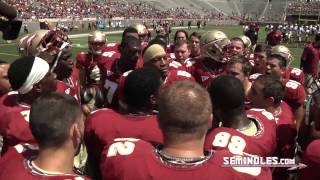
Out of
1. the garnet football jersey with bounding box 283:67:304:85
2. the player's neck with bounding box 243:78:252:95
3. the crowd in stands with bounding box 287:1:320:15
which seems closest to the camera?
the player's neck with bounding box 243:78:252:95

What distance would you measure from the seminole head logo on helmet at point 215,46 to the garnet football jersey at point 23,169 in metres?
3.66

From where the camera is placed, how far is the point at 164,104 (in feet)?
8.34

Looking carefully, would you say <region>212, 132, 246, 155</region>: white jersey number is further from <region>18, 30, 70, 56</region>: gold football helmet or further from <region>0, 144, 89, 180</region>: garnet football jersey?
<region>18, 30, 70, 56</region>: gold football helmet

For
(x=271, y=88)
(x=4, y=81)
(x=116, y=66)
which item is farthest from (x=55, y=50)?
(x=271, y=88)

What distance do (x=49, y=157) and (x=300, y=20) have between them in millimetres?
56912

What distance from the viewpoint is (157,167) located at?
2473 millimetres

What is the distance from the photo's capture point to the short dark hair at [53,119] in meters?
2.56

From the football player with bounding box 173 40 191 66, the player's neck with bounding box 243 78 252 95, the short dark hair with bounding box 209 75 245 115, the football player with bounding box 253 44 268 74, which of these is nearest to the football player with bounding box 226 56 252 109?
the player's neck with bounding box 243 78 252 95

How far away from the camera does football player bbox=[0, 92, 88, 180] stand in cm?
249

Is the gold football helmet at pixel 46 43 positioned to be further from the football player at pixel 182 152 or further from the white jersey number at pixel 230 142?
the football player at pixel 182 152

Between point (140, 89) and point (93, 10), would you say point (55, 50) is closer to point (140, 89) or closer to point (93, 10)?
point (140, 89)

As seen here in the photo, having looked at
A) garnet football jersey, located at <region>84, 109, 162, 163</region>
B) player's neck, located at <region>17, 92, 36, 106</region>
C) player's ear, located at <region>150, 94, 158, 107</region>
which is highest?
player's ear, located at <region>150, 94, 158, 107</region>

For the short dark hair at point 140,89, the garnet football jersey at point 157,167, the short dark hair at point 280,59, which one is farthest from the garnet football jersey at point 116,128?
the short dark hair at point 280,59

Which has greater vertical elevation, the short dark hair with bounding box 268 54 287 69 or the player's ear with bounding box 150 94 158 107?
the short dark hair with bounding box 268 54 287 69
